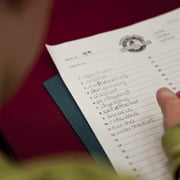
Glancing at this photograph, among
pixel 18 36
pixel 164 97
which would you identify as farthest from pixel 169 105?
pixel 18 36

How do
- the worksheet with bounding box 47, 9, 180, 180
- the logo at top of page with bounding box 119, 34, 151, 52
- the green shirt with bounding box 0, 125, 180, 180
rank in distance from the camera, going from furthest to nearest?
1. the logo at top of page with bounding box 119, 34, 151, 52
2. the worksheet with bounding box 47, 9, 180, 180
3. the green shirt with bounding box 0, 125, 180, 180

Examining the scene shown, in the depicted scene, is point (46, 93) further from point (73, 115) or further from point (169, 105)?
point (169, 105)

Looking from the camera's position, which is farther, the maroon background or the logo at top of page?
the logo at top of page

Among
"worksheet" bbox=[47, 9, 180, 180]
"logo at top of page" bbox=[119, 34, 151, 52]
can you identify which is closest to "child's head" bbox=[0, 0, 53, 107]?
"worksheet" bbox=[47, 9, 180, 180]

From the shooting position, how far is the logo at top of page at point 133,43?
752 millimetres

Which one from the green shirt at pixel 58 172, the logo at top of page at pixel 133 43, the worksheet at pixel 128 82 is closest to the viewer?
the green shirt at pixel 58 172

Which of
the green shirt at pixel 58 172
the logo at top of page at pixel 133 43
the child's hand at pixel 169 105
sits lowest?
the green shirt at pixel 58 172

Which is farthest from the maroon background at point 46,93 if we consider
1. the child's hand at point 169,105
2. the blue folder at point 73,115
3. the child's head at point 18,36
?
the child's head at point 18,36

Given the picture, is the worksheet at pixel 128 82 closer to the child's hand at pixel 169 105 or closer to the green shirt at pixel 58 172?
the child's hand at pixel 169 105

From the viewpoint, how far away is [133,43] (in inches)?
29.9

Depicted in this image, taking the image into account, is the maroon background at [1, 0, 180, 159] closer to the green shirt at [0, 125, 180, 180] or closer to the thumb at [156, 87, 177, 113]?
the thumb at [156, 87, 177, 113]

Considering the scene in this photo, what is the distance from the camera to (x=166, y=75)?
28.1 inches

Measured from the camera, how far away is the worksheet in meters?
0.62

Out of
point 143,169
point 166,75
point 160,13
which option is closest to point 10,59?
point 143,169
